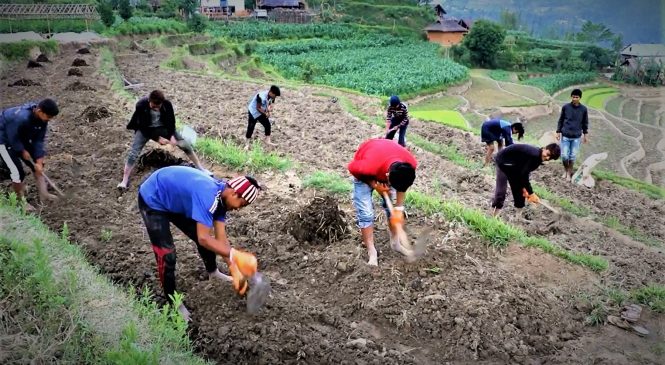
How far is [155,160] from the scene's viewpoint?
7336 millimetres

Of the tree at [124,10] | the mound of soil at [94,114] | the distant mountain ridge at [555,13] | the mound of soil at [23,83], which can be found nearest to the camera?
the mound of soil at [94,114]

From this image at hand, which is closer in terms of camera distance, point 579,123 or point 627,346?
point 627,346

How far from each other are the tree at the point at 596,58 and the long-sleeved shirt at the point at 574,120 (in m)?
52.0

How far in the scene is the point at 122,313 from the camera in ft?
11.2

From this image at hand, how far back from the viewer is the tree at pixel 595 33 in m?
79.0

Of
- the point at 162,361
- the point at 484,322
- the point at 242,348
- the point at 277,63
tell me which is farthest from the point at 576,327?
the point at 277,63

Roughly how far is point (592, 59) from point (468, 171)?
54.3 metres

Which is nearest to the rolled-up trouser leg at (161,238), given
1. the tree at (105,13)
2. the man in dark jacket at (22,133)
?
the man in dark jacket at (22,133)

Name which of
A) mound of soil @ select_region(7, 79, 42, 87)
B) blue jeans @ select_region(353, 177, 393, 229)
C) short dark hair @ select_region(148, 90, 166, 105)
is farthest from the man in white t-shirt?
mound of soil @ select_region(7, 79, 42, 87)

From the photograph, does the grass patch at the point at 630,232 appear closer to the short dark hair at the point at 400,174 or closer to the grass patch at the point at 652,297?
the grass patch at the point at 652,297

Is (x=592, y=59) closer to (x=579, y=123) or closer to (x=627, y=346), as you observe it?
(x=579, y=123)

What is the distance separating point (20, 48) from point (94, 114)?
42.1 feet

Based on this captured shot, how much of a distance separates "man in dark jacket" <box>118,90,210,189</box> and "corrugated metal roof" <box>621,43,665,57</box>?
2057 inches

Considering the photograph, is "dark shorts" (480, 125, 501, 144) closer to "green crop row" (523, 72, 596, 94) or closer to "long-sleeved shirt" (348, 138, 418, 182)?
"long-sleeved shirt" (348, 138, 418, 182)
